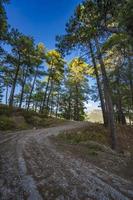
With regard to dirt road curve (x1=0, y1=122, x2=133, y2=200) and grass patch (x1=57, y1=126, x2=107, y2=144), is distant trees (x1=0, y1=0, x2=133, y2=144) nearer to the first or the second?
grass patch (x1=57, y1=126, x2=107, y2=144)

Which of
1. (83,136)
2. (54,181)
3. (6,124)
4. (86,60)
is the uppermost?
(86,60)

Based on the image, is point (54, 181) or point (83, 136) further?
point (83, 136)

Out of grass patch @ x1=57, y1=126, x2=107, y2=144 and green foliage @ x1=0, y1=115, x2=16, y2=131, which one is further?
green foliage @ x1=0, y1=115, x2=16, y2=131

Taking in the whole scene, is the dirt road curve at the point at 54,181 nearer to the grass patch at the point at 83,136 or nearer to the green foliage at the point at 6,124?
the grass patch at the point at 83,136

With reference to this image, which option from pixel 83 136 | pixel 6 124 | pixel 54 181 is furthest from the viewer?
pixel 6 124

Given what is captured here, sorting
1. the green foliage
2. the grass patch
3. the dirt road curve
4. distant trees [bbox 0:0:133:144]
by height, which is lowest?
the dirt road curve

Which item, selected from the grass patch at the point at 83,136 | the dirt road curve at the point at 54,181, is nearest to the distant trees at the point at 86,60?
the grass patch at the point at 83,136

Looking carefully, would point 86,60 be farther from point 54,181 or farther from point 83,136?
point 54,181

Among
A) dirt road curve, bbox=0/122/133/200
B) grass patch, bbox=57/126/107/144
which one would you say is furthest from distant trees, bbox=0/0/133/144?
dirt road curve, bbox=0/122/133/200

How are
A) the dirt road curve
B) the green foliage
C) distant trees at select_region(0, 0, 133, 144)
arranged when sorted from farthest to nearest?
the green foliage
distant trees at select_region(0, 0, 133, 144)
the dirt road curve

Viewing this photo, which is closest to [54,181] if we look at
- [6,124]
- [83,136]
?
[83,136]

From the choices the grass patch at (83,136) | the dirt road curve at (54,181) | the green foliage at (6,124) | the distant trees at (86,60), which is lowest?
the dirt road curve at (54,181)

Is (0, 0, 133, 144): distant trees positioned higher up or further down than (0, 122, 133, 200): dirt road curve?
higher up

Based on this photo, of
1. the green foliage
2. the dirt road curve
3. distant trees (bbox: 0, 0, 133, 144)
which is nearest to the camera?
the dirt road curve
